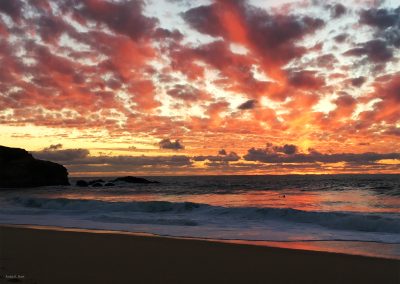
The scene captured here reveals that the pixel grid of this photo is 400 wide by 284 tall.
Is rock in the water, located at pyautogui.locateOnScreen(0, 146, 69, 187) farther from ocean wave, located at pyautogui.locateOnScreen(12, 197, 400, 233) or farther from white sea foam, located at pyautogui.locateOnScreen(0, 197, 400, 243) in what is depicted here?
white sea foam, located at pyautogui.locateOnScreen(0, 197, 400, 243)

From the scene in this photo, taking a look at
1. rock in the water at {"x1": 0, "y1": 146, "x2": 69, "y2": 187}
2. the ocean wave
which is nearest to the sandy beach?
the ocean wave

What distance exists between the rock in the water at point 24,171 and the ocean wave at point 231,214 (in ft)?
158

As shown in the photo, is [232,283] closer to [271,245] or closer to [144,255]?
[144,255]

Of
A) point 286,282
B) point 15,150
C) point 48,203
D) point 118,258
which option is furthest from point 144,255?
point 15,150

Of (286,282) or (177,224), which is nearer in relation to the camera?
(286,282)

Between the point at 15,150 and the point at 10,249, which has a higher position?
the point at 15,150

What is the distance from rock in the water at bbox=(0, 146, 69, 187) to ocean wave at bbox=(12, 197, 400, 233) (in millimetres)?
48180

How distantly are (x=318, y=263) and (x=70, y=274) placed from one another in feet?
16.2

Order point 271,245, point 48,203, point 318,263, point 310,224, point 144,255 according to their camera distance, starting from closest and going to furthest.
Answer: point 318,263, point 144,255, point 271,245, point 310,224, point 48,203

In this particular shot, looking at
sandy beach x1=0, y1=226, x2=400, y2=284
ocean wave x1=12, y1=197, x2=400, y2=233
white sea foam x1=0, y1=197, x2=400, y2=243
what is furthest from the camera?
Result: ocean wave x1=12, y1=197, x2=400, y2=233

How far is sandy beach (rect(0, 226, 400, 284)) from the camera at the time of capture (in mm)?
6855

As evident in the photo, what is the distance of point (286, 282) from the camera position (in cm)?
670

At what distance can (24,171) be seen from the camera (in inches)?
2987

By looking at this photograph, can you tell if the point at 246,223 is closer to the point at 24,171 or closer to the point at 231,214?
the point at 231,214
